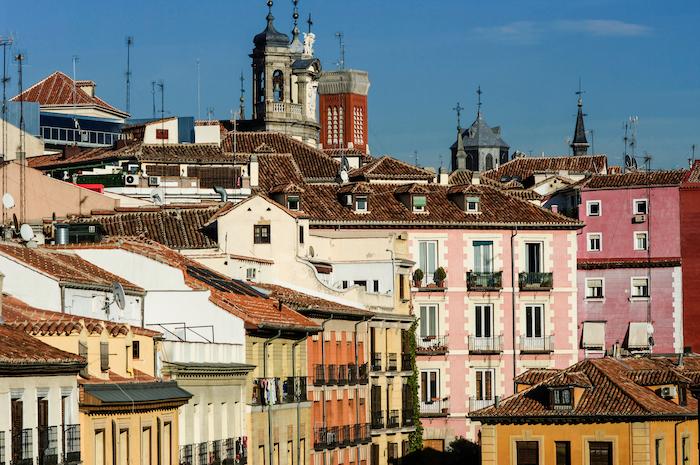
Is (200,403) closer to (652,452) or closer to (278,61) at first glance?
(652,452)

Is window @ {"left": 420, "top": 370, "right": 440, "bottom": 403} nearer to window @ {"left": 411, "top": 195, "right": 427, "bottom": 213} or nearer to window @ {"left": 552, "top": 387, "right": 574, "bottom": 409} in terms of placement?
window @ {"left": 411, "top": 195, "right": 427, "bottom": 213}

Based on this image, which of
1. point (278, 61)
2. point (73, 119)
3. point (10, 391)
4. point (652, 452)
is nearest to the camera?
point (10, 391)

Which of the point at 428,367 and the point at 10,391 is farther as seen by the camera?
the point at 428,367

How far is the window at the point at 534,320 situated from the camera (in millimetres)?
111875

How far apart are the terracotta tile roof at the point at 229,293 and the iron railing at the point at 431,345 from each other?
2922cm

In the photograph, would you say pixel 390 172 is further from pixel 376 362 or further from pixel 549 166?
pixel 549 166

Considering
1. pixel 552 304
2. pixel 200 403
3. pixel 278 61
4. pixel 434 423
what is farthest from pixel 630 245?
pixel 278 61

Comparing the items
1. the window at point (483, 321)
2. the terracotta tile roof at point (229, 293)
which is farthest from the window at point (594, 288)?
the terracotta tile roof at point (229, 293)

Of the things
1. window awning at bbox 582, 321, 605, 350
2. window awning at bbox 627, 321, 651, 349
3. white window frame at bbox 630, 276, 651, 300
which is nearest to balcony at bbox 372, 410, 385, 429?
window awning at bbox 582, 321, 605, 350

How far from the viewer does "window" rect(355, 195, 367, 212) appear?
10919cm

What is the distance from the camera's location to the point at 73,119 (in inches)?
5650

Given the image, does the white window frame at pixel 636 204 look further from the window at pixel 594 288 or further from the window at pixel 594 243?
the window at pixel 594 288

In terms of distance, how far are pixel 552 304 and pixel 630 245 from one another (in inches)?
417

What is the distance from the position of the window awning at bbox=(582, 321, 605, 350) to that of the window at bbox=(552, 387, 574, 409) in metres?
30.7
